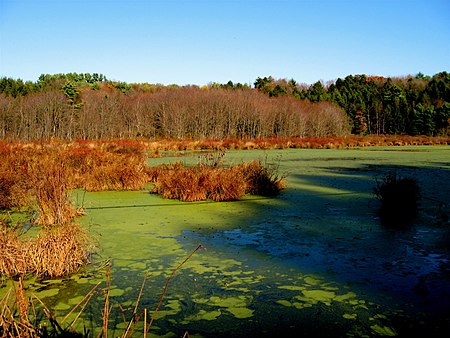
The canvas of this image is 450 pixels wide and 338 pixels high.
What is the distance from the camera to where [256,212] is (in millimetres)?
7281

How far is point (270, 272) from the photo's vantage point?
13.8ft

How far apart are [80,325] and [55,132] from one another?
47918 mm

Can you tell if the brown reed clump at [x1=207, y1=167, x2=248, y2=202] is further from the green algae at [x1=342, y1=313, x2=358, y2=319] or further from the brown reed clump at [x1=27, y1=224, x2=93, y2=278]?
the green algae at [x1=342, y1=313, x2=358, y2=319]

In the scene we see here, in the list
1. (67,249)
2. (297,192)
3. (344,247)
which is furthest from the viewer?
(297,192)

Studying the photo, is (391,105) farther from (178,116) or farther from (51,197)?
(51,197)

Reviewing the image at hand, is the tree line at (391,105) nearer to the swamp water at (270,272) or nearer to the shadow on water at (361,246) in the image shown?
the shadow on water at (361,246)

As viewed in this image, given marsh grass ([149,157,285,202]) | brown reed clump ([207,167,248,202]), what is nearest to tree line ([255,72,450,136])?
marsh grass ([149,157,285,202])

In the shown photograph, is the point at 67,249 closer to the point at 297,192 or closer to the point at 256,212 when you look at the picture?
the point at 256,212

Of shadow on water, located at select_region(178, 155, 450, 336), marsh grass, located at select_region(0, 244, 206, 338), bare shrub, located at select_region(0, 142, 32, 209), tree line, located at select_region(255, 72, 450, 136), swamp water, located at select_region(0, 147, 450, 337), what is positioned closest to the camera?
marsh grass, located at select_region(0, 244, 206, 338)

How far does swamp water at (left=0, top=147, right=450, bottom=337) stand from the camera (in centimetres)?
312

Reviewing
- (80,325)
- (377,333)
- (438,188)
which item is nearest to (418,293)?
(377,333)

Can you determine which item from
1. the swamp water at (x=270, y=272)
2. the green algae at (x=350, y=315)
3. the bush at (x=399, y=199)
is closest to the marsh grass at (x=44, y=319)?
the swamp water at (x=270, y=272)

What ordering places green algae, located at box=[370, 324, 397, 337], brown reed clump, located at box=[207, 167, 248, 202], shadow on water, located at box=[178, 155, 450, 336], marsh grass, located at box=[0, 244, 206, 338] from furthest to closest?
1. brown reed clump, located at box=[207, 167, 248, 202]
2. shadow on water, located at box=[178, 155, 450, 336]
3. green algae, located at box=[370, 324, 397, 337]
4. marsh grass, located at box=[0, 244, 206, 338]

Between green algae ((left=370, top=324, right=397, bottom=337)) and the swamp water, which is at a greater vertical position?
the swamp water
